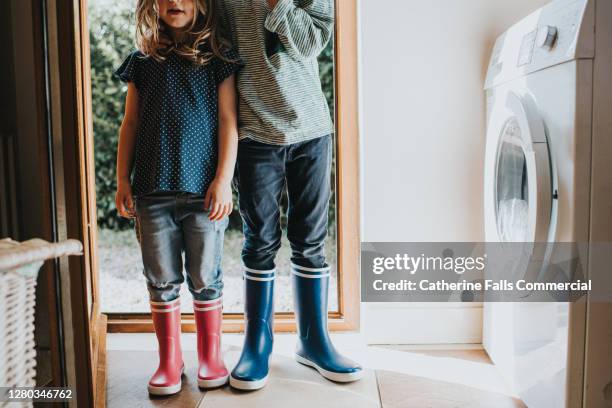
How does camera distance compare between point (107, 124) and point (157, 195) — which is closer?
point (157, 195)

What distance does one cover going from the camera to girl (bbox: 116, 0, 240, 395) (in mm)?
1474

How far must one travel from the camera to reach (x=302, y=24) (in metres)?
1.49

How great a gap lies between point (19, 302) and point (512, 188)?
45.5 inches

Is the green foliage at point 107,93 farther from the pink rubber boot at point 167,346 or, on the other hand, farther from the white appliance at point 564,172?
the white appliance at point 564,172

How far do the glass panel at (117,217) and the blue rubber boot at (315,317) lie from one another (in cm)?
39

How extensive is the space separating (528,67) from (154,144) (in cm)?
91

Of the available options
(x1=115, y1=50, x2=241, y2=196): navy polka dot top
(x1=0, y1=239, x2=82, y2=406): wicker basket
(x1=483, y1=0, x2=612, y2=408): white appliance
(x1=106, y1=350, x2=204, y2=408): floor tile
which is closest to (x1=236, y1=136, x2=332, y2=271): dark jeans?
(x1=115, y1=50, x2=241, y2=196): navy polka dot top

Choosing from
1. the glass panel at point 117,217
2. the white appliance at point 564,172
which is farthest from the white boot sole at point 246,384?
the white appliance at point 564,172

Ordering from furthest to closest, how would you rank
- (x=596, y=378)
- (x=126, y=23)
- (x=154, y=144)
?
(x=126, y=23), (x=154, y=144), (x=596, y=378)

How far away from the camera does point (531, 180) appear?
4.26 ft

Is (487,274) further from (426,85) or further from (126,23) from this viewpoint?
(126,23)

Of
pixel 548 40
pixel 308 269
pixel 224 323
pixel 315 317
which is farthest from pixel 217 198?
pixel 548 40

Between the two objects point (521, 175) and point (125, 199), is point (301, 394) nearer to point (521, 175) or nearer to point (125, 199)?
point (125, 199)

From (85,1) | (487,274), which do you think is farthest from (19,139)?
(487,274)
